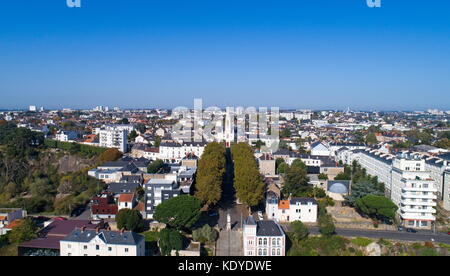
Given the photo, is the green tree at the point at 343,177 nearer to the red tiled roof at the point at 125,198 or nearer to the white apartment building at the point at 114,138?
the red tiled roof at the point at 125,198

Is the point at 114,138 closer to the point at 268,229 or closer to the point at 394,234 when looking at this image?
the point at 268,229

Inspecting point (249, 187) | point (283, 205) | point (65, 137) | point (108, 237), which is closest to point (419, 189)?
point (283, 205)

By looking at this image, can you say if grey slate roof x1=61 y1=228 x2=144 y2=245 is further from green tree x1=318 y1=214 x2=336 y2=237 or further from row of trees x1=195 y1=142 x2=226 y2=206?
green tree x1=318 y1=214 x2=336 y2=237

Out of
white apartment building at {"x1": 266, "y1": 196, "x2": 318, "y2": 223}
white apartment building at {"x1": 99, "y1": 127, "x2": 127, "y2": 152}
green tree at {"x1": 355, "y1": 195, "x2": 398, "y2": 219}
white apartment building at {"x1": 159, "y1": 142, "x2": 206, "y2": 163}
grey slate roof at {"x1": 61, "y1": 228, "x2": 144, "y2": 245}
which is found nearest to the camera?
grey slate roof at {"x1": 61, "y1": 228, "x2": 144, "y2": 245}

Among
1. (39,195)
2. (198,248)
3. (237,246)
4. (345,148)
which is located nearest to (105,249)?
(198,248)

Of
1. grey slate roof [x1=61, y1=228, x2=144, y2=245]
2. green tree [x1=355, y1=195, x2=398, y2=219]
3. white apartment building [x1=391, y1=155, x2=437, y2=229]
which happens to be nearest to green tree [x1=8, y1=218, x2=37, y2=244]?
grey slate roof [x1=61, y1=228, x2=144, y2=245]

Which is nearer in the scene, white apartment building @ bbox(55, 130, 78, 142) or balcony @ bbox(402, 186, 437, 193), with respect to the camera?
balcony @ bbox(402, 186, 437, 193)

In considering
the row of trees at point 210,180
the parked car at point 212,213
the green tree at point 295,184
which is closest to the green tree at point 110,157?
the row of trees at point 210,180
